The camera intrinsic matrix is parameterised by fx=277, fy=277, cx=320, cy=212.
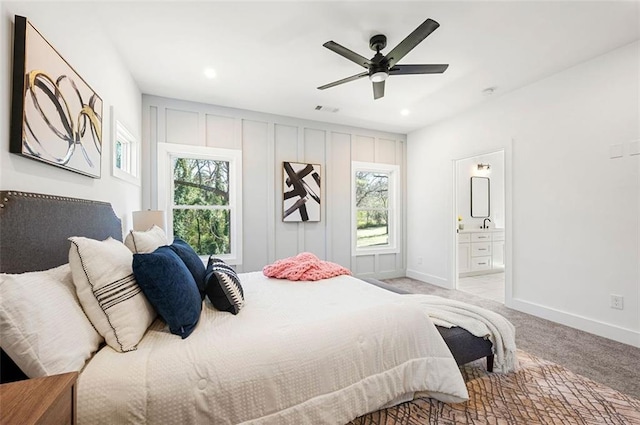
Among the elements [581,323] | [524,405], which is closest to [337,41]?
[524,405]

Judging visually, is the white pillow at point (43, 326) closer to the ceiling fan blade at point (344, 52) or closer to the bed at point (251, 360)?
the bed at point (251, 360)

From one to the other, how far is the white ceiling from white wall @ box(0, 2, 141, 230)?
0.78ft

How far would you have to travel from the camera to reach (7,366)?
92 centimetres

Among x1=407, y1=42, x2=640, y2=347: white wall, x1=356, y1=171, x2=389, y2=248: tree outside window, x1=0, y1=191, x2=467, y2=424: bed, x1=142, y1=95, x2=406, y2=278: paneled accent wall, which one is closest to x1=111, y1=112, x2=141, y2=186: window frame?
x1=142, y1=95, x2=406, y2=278: paneled accent wall

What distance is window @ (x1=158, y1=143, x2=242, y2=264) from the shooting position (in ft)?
12.2

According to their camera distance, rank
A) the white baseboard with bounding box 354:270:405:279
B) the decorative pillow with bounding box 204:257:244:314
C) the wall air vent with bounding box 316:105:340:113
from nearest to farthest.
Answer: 1. the decorative pillow with bounding box 204:257:244:314
2. the wall air vent with bounding box 316:105:340:113
3. the white baseboard with bounding box 354:270:405:279

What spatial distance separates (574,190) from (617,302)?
1.12 m

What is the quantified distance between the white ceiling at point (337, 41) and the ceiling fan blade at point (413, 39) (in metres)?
0.27

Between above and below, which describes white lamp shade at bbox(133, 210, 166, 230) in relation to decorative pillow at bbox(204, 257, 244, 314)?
above

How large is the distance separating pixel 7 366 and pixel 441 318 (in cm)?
204

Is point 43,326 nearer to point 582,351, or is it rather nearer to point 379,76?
point 379,76

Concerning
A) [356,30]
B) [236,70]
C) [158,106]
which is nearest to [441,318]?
→ [356,30]

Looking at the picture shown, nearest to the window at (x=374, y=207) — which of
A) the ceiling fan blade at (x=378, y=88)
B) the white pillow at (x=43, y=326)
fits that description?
the ceiling fan blade at (x=378, y=88)

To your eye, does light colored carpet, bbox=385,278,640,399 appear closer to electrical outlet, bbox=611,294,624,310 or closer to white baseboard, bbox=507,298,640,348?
white baseboard, bbox=507,298,640,348
